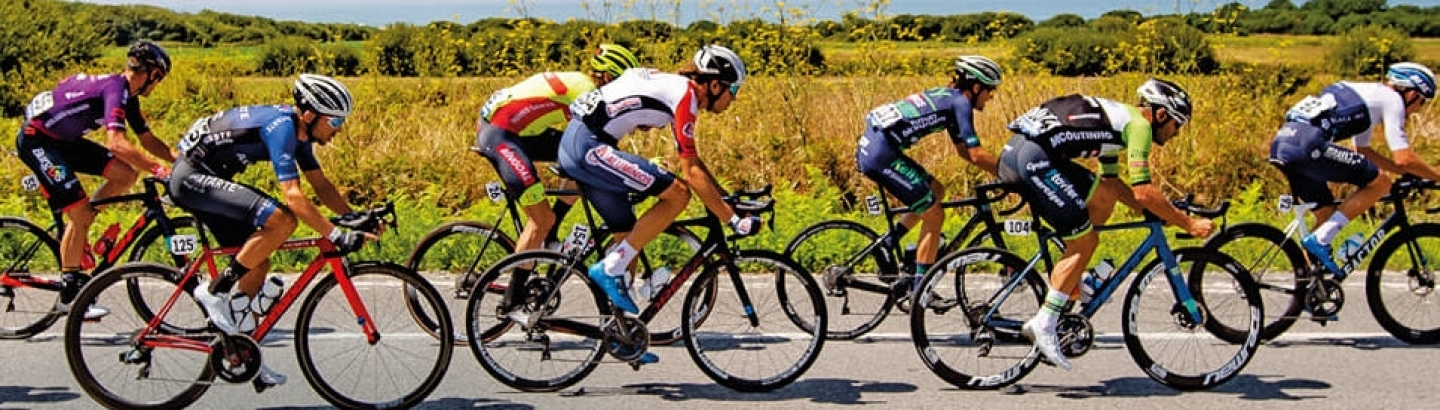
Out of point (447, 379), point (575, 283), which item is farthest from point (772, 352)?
point (447, 379)

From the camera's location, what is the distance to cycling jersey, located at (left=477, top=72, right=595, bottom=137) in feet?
26.2

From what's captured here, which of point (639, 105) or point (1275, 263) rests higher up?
point (639, 105)

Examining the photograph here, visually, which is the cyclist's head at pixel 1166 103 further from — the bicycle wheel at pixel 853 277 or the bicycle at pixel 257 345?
the bicycle at pixel 257 345

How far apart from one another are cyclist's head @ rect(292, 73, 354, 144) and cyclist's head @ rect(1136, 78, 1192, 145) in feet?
12.5

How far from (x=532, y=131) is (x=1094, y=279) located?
126 inches

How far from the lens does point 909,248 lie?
27.2 ft

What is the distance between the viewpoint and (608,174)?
677 centimetres

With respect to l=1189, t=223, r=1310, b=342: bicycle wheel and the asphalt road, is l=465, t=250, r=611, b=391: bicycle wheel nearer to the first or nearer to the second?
the asphalt road

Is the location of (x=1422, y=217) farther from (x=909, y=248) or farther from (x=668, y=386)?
(x=668, y=386)

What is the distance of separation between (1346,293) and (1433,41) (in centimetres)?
2824

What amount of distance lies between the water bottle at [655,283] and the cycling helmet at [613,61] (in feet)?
5.51

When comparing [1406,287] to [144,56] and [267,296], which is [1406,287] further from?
[144,56]

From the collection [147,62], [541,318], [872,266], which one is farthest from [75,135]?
[872,266]

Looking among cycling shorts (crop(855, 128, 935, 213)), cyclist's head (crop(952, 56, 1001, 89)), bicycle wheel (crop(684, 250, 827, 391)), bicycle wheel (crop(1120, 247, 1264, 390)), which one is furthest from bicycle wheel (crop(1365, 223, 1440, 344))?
bicycle wheel (crop(684, 250, 827, 391))
